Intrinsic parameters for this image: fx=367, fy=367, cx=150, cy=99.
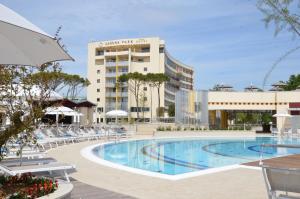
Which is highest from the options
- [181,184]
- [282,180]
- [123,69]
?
[123,69]

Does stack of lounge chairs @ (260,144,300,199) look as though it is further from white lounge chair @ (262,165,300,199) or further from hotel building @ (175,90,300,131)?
hotel building @ (175,90,300,131)

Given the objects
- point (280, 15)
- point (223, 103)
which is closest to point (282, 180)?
point (280, 15)

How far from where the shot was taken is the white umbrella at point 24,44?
417cm

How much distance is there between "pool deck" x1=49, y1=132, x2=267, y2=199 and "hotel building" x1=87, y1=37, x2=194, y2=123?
54582mm

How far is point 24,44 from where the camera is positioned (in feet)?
16.4

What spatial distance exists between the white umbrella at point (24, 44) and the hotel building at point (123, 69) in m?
59.1

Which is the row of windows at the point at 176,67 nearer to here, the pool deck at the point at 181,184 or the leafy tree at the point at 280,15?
the pool deck at the point at 181,184

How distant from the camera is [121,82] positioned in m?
64.7

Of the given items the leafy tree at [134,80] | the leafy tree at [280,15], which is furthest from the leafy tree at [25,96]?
the leafy tree at [134,80]

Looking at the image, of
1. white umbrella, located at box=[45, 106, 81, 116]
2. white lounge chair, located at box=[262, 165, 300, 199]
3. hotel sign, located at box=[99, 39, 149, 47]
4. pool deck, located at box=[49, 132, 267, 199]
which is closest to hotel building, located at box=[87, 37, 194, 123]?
hotel sign, located at box=[99, 39, 149, 47]

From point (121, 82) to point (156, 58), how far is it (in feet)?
26.0

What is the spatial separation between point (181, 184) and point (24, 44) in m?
4.96

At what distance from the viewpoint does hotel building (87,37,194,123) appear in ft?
219

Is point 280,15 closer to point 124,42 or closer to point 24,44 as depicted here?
point 24,44
